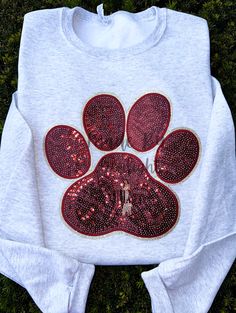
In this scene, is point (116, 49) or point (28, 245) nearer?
point (28, 245)

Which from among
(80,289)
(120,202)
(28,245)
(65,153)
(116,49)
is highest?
(116,49)

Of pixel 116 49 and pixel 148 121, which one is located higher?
pixel 116 49

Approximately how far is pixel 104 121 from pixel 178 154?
0.81ft

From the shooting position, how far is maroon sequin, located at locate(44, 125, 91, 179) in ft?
4.78

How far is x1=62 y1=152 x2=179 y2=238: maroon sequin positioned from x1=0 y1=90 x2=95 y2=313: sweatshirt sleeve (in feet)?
0.34

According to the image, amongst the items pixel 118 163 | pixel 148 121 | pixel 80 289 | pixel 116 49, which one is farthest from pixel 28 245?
pixel 116 49

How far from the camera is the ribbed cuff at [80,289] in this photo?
1.40 metres

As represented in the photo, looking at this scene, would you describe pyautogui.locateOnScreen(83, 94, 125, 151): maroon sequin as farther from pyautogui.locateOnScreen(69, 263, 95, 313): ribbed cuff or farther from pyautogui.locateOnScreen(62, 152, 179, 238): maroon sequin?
pyautogui.locateOnScreen(69, 263, 95, 313): ribbed cuff

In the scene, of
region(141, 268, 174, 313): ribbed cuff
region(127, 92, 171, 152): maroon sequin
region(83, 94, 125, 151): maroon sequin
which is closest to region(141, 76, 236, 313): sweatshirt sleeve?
region(141, 268, 174, 313): ribbed cuff

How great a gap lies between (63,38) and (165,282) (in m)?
0.79

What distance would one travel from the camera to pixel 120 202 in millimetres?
1451

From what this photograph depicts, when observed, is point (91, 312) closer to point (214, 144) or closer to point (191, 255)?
point (191, 255)

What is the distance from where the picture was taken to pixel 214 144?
1405mm

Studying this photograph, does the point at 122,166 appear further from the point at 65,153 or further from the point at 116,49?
the point at 116,49
